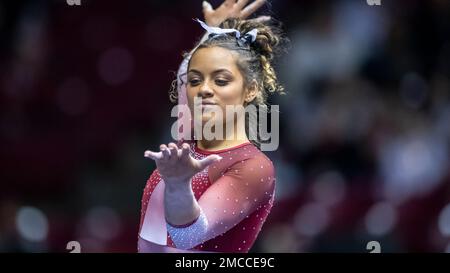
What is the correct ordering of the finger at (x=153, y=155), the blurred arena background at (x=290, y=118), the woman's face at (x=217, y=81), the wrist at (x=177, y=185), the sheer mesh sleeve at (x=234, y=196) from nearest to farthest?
the finger at (x=153, y=155), the wrist at (x=177, y=185), the sheer mesh sleeve at (x=234, y=196), the woman's face at (x=217, y=81), the blurred arena background at (x=290, y=118)

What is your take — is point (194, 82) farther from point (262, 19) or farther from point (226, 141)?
point (262, 19)

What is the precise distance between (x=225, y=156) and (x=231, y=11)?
648 mm

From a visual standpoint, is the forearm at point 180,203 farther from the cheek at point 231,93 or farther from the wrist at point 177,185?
the cheek at point 231,93

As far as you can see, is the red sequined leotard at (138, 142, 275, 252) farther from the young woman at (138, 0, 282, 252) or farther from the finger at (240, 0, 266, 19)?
the finger at (240, 0, 266, 19)

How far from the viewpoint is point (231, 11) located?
3064 millimetres

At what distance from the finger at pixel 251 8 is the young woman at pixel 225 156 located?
0.07 meters

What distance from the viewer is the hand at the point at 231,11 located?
10.0ft

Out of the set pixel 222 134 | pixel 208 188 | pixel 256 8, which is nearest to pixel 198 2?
pixel 256 8

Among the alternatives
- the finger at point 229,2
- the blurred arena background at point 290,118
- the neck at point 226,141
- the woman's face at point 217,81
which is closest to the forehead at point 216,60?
the woman's face at point 217,81

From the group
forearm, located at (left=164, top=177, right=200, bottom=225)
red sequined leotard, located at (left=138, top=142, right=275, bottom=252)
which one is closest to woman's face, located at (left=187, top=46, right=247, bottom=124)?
red sequined leotard, located at (left=138, top=142, right=275, bottom=252)

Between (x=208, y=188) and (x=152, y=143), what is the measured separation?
133cm

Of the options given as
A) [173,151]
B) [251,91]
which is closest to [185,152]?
[173,151]

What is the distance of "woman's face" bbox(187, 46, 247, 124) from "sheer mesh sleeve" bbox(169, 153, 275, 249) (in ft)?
0.71
